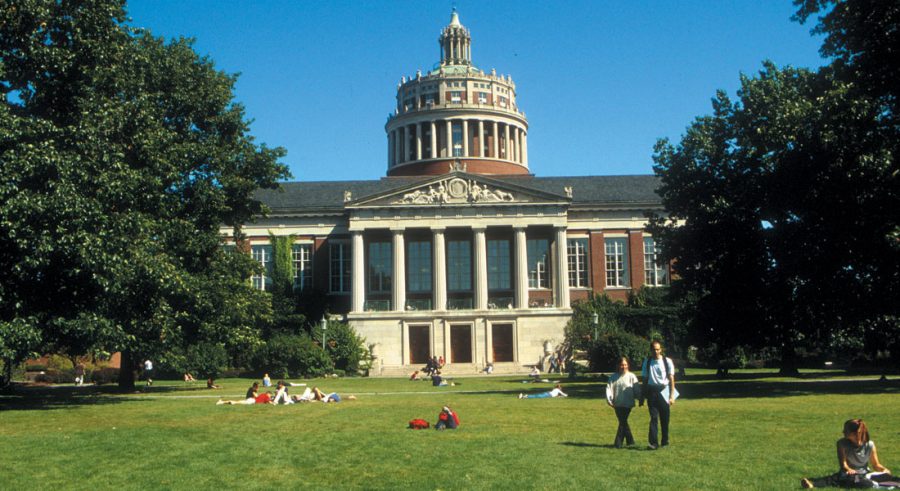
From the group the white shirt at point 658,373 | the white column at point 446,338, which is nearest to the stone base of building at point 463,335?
the white column at point 446,338

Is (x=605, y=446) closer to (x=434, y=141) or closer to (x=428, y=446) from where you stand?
(x=428, y=446)

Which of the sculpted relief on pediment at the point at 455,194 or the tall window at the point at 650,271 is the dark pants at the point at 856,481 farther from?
the tall window at the point at 650,271

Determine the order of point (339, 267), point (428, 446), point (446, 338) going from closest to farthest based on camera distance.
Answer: point (428, 446) < point (446, 338) < point (339, 267)

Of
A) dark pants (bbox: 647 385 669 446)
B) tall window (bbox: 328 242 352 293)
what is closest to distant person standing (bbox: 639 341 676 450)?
dark pants (bbox: 647 385 669 446)

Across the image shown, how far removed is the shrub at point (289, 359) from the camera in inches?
2281

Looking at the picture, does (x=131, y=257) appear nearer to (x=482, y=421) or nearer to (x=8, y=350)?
(x=8, y=350)

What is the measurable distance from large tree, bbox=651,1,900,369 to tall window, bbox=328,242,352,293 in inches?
1554

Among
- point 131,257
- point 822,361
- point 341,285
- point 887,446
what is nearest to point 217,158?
point 131,257

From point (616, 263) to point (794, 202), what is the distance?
142ft

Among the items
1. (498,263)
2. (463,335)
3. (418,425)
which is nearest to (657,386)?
(418,425)

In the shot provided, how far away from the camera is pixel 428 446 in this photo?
17.0 meters

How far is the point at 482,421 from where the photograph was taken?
72.8ft

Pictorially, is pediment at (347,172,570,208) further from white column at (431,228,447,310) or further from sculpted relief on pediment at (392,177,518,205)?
white column at (431,228,447,310)

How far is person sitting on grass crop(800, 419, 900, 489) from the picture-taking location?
1205cm
